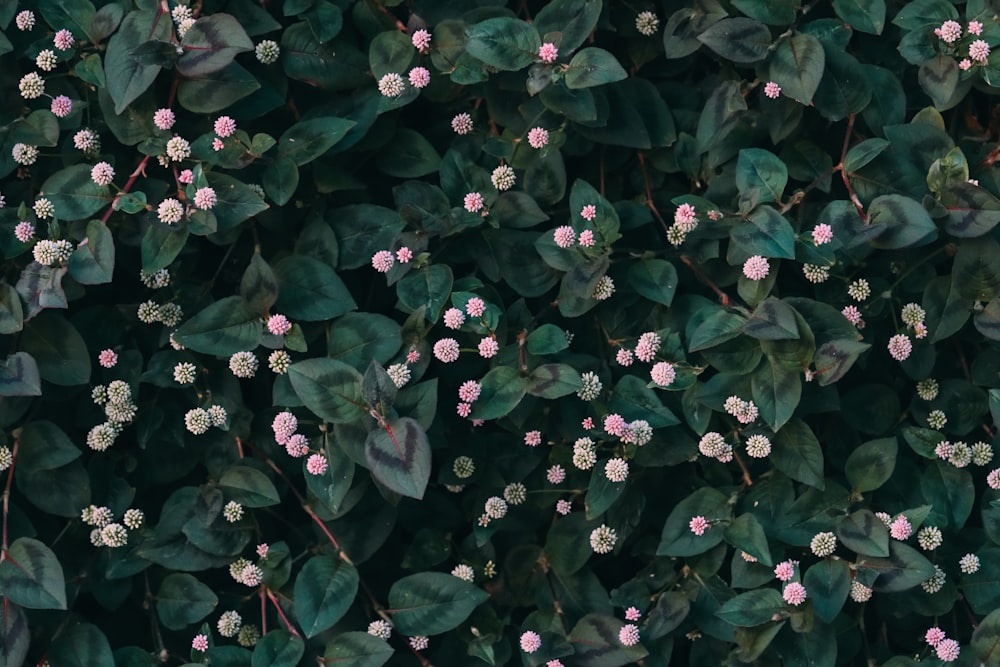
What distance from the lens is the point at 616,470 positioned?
2.55 metres

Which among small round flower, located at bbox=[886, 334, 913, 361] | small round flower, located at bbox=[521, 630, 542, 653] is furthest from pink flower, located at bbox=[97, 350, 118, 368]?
small round flower, located at bbox=[886, 334, 913, 361]

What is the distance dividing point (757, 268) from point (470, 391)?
62 centimetres

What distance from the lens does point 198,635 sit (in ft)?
8.73

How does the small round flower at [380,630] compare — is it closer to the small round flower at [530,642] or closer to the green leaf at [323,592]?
the green leaf at [323,592]

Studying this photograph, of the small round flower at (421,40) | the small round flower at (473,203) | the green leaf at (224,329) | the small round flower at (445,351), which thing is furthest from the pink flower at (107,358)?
the small round flower at (421,40)

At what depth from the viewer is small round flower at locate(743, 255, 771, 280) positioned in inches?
100.0

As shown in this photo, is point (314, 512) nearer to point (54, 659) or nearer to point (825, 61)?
point (54, 659)

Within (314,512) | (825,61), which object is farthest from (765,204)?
(314,512)

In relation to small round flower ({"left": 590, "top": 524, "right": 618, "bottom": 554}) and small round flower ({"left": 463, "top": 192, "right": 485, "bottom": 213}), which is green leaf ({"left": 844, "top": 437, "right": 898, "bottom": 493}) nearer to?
small round flower ({"left": 590, "top": 524, "right": 618, "bottom": 554})

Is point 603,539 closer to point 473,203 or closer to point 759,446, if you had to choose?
point 759,446

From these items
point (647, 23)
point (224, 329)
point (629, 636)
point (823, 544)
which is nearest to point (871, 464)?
point (823, 544)

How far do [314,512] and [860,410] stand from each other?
3.85 feet

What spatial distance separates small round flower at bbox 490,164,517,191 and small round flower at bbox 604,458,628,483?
2.03ft

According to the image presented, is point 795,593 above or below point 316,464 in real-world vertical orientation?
below
